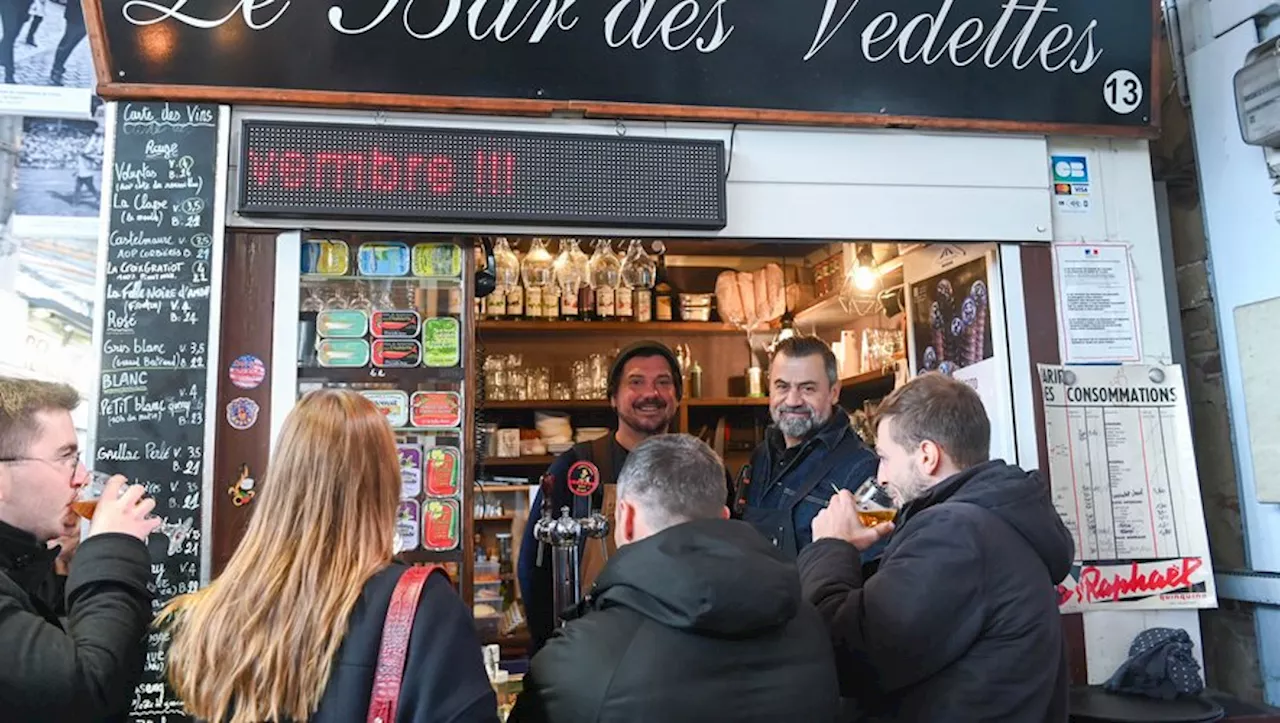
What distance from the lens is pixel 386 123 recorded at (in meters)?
3.05

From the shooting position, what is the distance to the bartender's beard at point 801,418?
326 cm

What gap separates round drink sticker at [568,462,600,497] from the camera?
3418 mm

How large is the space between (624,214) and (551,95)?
45 centimetres

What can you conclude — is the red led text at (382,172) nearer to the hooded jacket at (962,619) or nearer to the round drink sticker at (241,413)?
the round drink sticker at (241,413)

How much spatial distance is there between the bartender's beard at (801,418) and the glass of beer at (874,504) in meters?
0.55

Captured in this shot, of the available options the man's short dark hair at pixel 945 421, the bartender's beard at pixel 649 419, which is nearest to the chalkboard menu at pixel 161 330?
the bartender's beard at pixel 649 419

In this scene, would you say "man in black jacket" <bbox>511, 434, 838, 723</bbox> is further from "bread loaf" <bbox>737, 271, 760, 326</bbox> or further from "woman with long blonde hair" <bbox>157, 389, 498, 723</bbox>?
"bread loaf" <bbox>737, 271, 760, 326</bbox>

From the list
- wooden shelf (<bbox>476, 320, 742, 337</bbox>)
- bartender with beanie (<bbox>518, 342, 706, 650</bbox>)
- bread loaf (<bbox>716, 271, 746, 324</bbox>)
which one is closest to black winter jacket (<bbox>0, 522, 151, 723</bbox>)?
bartender with beanie (<bbox>518, 342, 706, 650</bbox>)

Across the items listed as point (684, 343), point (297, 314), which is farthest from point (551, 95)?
point (684, 343)

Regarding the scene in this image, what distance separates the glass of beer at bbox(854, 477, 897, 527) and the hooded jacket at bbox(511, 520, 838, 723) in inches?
32.6

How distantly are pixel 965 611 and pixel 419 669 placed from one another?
1.05 meters

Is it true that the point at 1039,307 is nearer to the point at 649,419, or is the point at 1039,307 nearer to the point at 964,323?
the point at 964,323

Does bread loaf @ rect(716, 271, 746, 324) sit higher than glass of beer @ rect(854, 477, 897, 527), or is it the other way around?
bread loaf @ rect(716, 271, 746, 324)

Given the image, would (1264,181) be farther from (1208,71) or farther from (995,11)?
(995,11)
